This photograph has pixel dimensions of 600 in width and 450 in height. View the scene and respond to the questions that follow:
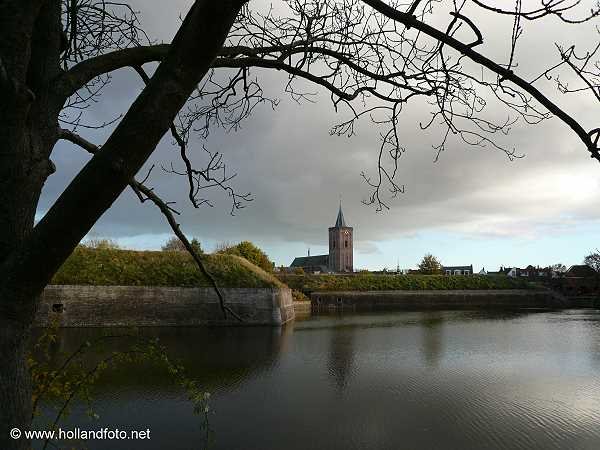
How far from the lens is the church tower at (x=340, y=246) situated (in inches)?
3329

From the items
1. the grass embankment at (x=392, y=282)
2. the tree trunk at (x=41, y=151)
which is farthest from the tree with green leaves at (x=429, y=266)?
the tree trunk at (x=41, y=151)

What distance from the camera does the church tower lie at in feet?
277

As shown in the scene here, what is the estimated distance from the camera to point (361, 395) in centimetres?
863

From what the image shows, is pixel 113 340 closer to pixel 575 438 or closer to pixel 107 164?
pixel 575 438

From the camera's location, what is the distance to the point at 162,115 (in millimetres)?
1325

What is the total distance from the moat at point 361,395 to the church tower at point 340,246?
69.1 meters

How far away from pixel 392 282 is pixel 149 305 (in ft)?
79.5

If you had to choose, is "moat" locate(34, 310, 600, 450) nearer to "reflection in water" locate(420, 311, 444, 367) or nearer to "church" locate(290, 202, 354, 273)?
"reflection in water" locate(420, 311, 444, 367)

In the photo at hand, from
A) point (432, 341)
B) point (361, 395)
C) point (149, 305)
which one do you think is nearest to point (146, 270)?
point (149, 305)

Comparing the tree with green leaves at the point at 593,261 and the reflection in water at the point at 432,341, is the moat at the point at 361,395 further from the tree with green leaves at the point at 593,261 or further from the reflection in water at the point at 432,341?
the tree with green leaves at the point at 593,261

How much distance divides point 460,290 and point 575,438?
33.8m

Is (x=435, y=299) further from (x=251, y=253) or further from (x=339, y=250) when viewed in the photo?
Result: (x=339, y=250)

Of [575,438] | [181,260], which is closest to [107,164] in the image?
[575,438]

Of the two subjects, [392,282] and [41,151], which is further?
[392,282]
